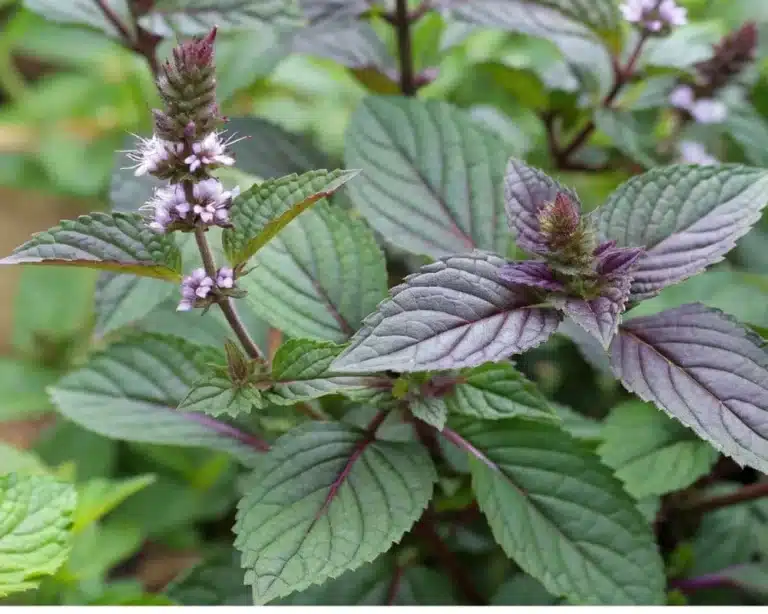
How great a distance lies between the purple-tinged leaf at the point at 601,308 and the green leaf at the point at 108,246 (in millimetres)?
326

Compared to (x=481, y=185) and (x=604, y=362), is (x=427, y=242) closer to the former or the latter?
(x=481, y=185)

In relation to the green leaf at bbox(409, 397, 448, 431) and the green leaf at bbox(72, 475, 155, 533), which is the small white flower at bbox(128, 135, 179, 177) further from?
the green leaf at bbox(72, 475, 155, 533)

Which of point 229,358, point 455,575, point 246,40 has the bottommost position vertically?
point 455,575

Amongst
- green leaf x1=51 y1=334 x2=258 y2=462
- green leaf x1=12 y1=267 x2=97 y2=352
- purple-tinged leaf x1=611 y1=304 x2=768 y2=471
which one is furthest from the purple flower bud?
green leaf x1=12 y1=267 x2=97 y2=352

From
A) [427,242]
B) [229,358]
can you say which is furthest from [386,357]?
[427,242]

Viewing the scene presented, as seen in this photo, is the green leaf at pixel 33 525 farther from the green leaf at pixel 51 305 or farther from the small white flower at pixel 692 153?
the small white flower at pixel 692 153

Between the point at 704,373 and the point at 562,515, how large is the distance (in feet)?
0.64

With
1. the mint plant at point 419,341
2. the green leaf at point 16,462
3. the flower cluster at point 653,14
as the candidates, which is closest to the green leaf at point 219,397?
the mint plant at point 419,341

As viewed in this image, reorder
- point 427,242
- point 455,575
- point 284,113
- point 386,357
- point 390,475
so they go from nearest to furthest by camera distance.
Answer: point 386,357
point 390,475
point 427,242
point 455,575
point 284,113

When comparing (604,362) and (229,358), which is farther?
(604,362)

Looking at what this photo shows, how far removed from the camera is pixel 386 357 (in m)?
0.61

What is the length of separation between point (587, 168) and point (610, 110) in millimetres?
139

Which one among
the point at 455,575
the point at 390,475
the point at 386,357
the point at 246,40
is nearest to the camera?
the point at 386,357

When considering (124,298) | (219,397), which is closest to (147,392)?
(124,298)
